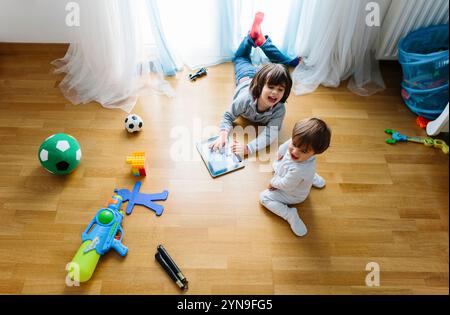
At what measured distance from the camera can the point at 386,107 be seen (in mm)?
1724

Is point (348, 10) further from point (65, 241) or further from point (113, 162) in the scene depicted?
point (65, 241)

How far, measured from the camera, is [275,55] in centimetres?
178

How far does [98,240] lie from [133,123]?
0.57 m

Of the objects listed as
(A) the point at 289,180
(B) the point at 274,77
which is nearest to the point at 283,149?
(A) the point at 289,180

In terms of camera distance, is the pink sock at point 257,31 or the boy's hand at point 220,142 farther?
the pink sock at point 257,31

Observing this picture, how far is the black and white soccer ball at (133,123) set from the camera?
1557 millimetres

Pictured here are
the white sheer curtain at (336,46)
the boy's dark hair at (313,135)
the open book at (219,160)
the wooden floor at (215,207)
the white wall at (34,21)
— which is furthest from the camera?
the white wall at (34,21)

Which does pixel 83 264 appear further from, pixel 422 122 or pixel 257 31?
pixel 422 122

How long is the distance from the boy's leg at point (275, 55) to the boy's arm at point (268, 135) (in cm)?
41

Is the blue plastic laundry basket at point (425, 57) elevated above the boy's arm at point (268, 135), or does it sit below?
above

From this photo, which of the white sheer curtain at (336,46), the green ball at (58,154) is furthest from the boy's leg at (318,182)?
the green ball at (58,154)

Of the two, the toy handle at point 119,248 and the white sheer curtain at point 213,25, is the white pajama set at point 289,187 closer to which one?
the toy handle at point 119,248

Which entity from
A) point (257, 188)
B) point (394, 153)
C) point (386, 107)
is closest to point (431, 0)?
point (386, 107)
